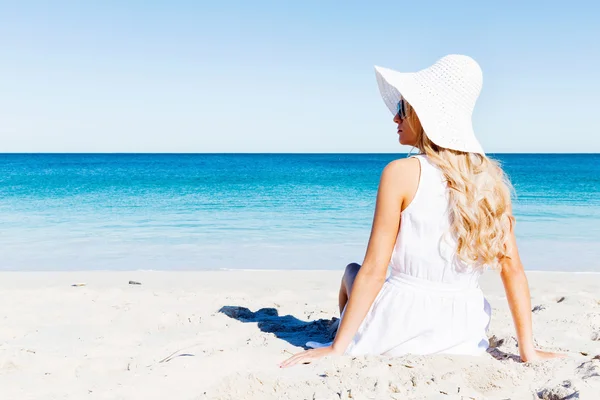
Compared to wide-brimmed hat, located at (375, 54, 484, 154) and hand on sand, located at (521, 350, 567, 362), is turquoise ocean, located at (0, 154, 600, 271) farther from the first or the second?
wide-brimmed hat, located at (375, 54, 484, 154)

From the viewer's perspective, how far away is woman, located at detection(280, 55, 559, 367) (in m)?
2.49

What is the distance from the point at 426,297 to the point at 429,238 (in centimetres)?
31

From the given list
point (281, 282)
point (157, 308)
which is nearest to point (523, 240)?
point (281, 282)

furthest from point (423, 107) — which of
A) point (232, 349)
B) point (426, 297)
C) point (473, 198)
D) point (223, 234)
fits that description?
point (223, 234)

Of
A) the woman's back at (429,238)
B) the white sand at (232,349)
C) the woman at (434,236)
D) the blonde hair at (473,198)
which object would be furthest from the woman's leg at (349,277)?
the blonde hair at (473,198)

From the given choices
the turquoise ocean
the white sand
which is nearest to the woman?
the white sand

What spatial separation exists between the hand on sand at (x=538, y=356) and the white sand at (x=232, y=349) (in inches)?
2.4

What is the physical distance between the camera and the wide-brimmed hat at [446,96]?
2.48 meters

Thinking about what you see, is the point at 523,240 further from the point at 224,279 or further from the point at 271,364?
the point at 271,364

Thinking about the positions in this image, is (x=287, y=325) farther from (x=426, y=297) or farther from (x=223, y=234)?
(x=223, y=234)

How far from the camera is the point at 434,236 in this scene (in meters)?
2.54

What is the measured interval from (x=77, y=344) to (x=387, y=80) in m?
2.51

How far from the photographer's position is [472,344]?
275 cm

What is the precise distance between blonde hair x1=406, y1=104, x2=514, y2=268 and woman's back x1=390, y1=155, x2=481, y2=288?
0.12 feet
